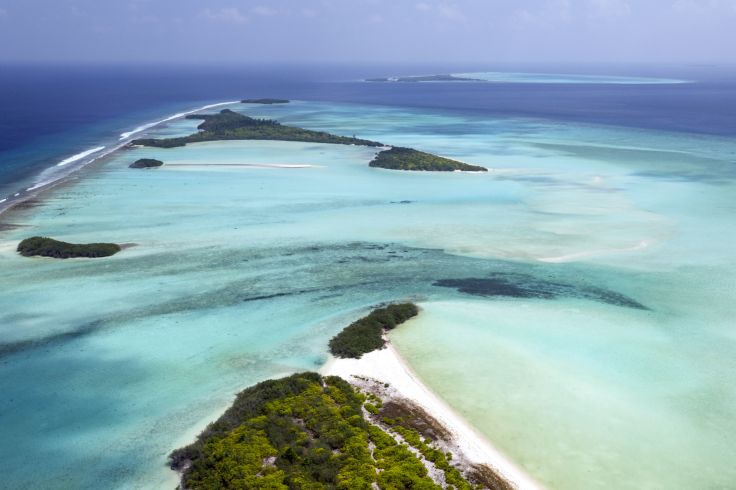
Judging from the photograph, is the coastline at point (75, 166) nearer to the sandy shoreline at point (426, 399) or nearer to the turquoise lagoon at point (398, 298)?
the turquoise lagoon at point (398, 298)

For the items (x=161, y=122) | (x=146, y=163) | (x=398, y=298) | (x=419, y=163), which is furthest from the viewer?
(x=161, y=122)

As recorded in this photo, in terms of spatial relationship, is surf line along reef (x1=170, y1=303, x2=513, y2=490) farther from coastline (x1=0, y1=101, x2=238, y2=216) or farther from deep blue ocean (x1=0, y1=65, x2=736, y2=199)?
deep blue ocean (x1=0, y1=65, x2=736, y2=199)

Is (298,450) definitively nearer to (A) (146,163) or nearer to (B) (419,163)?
(B) (419,163)

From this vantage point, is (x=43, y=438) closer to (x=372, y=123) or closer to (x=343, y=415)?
(x=343, y=415)

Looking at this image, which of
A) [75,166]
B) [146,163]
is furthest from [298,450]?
[75,166]

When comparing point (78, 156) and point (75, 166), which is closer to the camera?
point (75, 166)

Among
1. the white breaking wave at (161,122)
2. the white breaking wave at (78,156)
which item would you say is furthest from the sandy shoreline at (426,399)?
the white breaking wave at (161,122)
